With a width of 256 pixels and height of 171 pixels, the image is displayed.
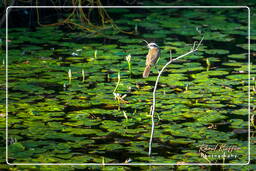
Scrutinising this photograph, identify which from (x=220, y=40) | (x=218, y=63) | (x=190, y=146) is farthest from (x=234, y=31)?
(x=190, y=146)

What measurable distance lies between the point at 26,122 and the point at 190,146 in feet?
5.01

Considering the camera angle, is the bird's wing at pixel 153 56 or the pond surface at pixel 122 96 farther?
the bird's wing at pixel 153 56

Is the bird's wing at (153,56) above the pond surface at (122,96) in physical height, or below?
above

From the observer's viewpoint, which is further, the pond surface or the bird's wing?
the bird's wing

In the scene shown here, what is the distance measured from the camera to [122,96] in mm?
6363

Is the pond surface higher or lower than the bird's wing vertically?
lower

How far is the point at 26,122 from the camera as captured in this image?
569 centimetres

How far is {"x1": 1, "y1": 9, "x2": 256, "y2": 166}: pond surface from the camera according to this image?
5102 millimetres

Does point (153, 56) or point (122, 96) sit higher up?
point (153, 56)

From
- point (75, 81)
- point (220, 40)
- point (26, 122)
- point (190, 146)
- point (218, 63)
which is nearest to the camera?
point (190, 146)

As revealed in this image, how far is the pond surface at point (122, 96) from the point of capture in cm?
510

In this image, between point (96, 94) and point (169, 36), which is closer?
point (96, 94)

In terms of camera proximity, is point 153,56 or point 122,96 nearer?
point 153,56

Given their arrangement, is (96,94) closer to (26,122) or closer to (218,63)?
(26,122)
